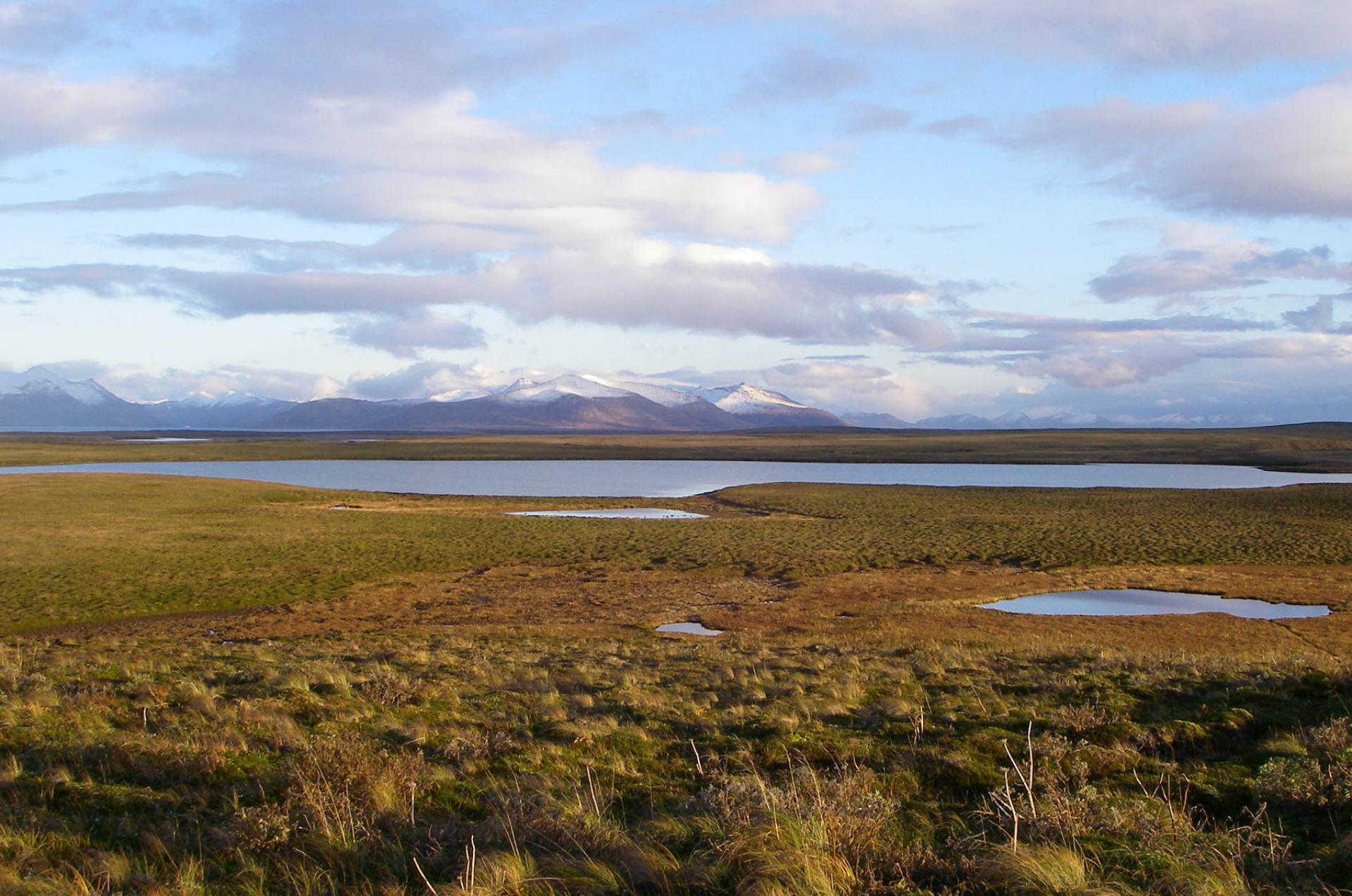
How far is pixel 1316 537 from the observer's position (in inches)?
1599

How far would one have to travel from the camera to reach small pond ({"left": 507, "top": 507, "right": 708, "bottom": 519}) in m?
52.5

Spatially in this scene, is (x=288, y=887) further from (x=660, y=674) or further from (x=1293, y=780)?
(x=660, y=674)

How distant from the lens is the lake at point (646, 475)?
245 ft

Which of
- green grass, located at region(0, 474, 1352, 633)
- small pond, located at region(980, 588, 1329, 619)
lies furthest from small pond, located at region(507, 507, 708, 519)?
small pond, located at region(980, 588, 1329, 619)

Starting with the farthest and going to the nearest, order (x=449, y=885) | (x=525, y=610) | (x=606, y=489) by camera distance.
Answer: (x=606, y=489), (x=525, y=610), (x=449, y=885)

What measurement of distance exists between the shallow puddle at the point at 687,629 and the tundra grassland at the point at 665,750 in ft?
1.82

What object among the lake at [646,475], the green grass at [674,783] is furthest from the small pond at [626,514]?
the green grass at [674,783]

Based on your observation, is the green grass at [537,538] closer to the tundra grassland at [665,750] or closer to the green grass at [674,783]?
the tundra grassland at [665,750]

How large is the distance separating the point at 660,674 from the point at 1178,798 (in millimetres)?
8045

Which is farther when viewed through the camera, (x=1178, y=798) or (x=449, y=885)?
(x=1178, y=798)

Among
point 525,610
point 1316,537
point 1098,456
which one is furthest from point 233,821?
point 1098,456

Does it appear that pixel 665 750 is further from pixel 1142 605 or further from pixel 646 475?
pixel 646 475

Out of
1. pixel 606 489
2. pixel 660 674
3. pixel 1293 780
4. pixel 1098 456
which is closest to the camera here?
pixel 1293 780

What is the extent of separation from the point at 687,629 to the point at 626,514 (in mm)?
30762
